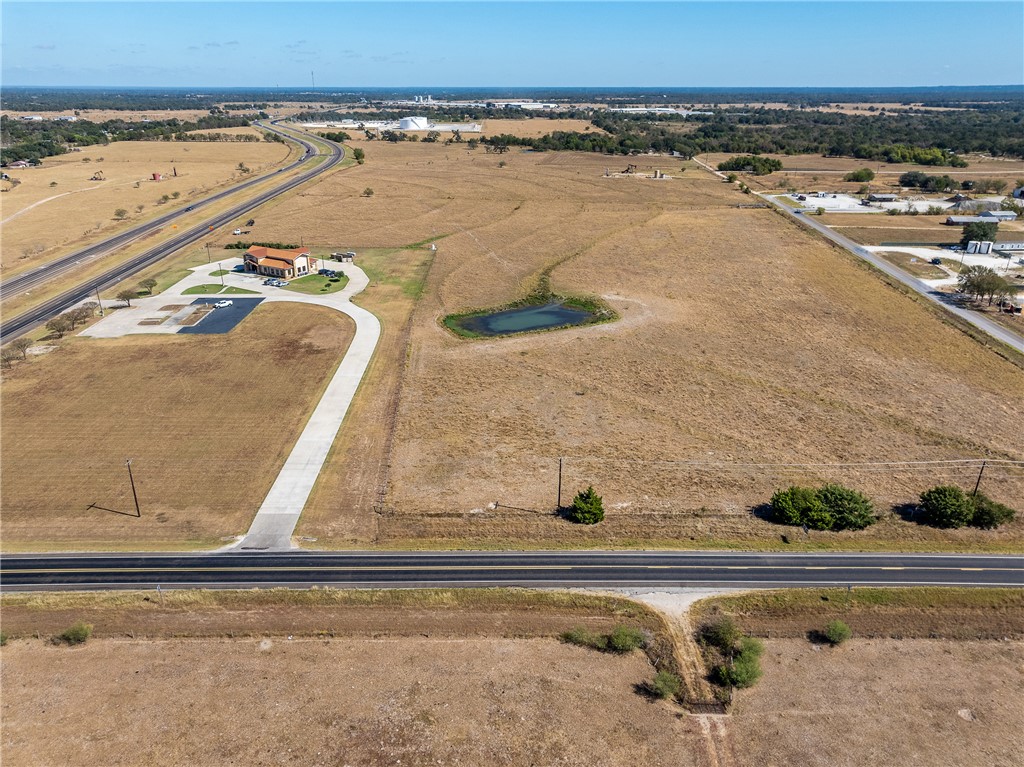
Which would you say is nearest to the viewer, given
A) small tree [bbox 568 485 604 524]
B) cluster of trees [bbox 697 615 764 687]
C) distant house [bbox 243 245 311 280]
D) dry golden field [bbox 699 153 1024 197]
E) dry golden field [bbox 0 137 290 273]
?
cluster of trees [bbox 697 615 764 687]

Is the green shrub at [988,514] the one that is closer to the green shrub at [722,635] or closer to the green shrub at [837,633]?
the green shrub at [837,633]

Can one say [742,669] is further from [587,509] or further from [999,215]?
[999,215]

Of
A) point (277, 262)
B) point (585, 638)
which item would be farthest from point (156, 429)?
point (277, 262)

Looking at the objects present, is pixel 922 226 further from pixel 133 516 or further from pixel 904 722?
pixel 133 516

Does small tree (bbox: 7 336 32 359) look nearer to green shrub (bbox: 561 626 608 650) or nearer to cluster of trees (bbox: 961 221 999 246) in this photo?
green shrub (bbox: 561 626 608 650)

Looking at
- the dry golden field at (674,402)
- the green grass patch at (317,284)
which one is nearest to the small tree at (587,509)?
the dry golden field at (674,402)

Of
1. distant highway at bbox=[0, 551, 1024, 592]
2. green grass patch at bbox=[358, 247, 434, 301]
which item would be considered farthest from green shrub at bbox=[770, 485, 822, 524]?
green grass patch at bbox=[358, 247, 434, 301]
